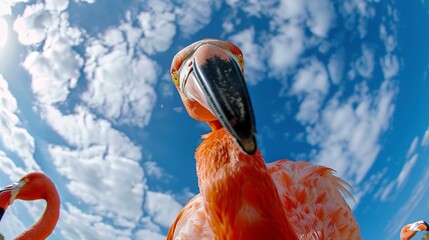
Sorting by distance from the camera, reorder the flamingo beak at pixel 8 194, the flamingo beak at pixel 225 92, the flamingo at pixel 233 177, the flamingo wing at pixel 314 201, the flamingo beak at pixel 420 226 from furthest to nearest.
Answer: the flamingo beak at pixel 420 226 < the flamingo beak at pixel 8 194 < the flamingo wing at pixel 314 201 < the flamingo at pixel 233 177 < the flamingo beak at pixel 225 92

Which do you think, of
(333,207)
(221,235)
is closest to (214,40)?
(221,235)

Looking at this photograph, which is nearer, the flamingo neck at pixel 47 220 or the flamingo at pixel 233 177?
the flamingo at pixel 233 177

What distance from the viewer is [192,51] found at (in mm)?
2137

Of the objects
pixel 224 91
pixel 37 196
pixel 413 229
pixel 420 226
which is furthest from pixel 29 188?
pixel 420 226

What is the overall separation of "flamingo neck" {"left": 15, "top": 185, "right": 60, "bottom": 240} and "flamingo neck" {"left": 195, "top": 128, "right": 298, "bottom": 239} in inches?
256

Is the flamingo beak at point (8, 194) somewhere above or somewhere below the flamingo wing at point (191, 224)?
above

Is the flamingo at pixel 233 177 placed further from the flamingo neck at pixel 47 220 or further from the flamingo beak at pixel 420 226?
the flamingo beak at pixel 420 226

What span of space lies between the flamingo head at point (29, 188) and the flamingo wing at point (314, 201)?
608cm

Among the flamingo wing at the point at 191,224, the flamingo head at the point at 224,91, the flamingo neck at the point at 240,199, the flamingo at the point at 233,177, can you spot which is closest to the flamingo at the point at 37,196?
the flamingo wing at the point at 191,224

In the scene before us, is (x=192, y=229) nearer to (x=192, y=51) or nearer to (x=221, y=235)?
(x=221, y=235)

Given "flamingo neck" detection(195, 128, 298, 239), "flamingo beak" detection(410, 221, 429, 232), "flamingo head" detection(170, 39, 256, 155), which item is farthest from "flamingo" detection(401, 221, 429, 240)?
"flamingo head" detection(170, 39, 256, 155)

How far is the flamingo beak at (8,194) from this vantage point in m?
6.49

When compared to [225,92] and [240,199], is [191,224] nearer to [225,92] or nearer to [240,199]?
[240,199]

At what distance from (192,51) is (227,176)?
84 centimetres
